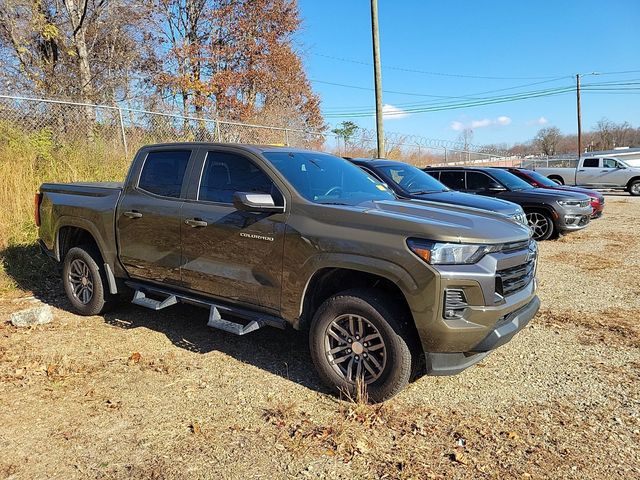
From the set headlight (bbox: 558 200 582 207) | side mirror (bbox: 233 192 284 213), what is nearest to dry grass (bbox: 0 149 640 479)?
side mirror (bbox: 233 192 284 213)

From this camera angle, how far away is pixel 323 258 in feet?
11.2

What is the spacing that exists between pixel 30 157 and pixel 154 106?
436 inches

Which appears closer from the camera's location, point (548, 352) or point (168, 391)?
point (168, 391)

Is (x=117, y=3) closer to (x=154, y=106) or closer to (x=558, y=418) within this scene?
(x=154, y=106)

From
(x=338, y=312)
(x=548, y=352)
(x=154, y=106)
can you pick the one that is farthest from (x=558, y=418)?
(x=154, y=106)

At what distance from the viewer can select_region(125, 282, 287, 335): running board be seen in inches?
150

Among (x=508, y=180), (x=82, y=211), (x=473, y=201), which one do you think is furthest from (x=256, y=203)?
(x=508, y=180)

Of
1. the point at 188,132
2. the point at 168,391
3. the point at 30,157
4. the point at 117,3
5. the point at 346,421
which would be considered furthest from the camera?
the point at 117,3

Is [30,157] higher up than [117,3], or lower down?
lower down

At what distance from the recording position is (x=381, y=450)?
2.88 m

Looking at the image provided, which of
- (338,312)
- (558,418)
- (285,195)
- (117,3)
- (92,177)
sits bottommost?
(558,418)

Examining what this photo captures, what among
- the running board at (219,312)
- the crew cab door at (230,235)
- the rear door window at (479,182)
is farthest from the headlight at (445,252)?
the rear door window at (479,182)

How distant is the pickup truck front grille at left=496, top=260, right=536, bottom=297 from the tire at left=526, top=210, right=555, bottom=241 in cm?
708

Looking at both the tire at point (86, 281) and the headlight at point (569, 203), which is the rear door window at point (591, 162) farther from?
the tire at point (86, 281)
